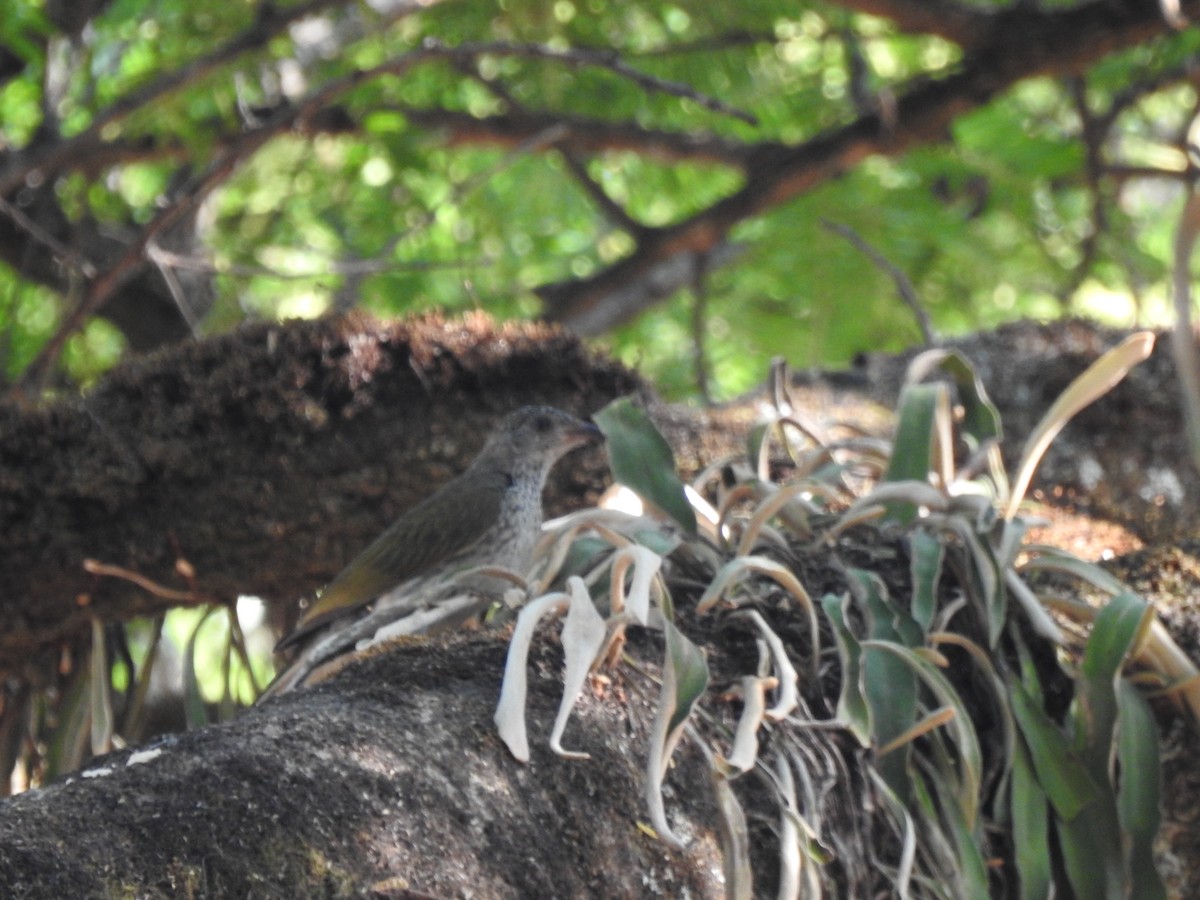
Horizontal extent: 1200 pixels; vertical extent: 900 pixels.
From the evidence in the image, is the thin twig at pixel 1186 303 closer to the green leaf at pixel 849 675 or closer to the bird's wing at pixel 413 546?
the green leaf at pixel 849 675

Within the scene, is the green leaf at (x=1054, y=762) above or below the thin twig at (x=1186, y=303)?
below

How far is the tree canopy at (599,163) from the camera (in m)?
5.42

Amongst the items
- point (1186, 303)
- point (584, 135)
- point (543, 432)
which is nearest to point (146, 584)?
point (543, 432)

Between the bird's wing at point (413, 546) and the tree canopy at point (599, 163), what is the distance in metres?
1.47

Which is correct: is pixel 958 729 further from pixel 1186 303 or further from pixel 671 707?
pixel 1186 303

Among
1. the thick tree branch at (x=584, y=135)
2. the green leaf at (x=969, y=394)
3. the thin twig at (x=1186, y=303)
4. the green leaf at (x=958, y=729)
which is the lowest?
the green leaf at (x=958, y=729)

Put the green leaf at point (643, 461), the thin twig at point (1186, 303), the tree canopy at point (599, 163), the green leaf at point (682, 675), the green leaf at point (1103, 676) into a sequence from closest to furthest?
the thin twig at point (1186, 303) → the green leaf at point (682, 675) → the green leaf at point (1103, 676) → the green leaf at point (643, 461) → the tree canopy at point (599, 163)

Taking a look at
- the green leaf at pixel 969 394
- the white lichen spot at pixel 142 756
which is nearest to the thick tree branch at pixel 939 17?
the green leaf at pixel 969 394

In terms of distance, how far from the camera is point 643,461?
2.81m

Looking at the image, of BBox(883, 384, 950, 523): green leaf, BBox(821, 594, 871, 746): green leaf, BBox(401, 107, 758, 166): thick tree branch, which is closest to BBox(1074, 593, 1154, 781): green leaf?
BBox(821, 594, 871, 746): green leaf

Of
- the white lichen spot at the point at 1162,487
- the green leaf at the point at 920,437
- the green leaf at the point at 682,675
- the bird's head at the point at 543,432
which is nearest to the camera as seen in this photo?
the green leaf at the point at 682,675

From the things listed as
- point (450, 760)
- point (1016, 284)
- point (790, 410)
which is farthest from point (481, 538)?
point (1016, 284)

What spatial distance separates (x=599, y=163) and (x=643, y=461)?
530cm

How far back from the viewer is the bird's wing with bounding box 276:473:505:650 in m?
3.28
